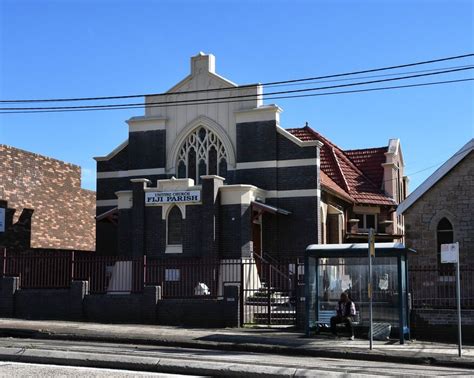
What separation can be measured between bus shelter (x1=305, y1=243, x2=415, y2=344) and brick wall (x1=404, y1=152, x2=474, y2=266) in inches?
175

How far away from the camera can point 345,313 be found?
18.9 meters

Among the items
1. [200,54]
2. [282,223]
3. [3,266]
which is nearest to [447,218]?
[282,223]

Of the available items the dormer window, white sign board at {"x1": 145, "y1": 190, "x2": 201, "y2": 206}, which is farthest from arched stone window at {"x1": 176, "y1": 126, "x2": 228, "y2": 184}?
the dormer window

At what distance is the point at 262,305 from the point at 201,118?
11107 mm

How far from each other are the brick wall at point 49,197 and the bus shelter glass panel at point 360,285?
17520 mm

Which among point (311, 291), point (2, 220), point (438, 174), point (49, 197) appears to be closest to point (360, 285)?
point (311, 291)

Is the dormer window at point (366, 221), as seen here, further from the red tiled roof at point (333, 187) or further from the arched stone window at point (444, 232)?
the arched stone window at point (444, 232)

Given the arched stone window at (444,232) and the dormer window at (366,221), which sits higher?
the dormer window at (366,221)

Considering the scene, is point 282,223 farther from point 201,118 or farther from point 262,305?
point 262,305

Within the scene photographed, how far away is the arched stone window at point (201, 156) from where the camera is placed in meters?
30.3

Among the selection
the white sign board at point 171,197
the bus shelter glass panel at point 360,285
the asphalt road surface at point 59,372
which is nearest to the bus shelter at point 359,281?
the bus shelter glass panel at point 360,285

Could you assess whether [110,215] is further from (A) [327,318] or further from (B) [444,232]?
(B) [444,232]

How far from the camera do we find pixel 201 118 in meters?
30.3

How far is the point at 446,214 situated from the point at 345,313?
6512 millimetres
